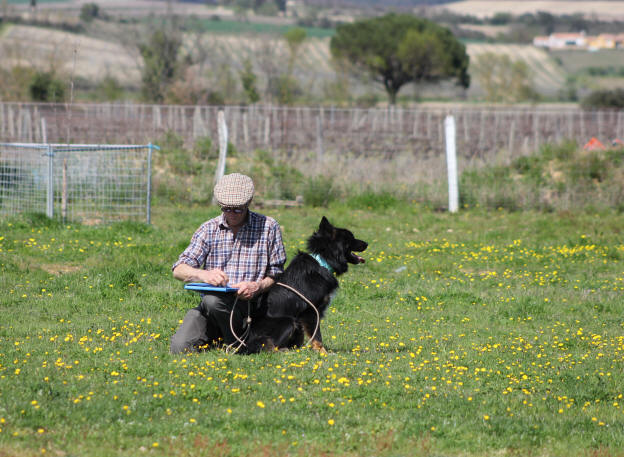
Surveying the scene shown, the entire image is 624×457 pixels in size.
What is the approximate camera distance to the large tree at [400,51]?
210ft

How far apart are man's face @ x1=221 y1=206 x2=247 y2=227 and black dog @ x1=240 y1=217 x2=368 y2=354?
65 centimetres

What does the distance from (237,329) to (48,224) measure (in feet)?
22.6

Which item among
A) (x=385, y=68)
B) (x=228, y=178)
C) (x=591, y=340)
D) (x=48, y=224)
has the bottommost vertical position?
(x=591, y=340)

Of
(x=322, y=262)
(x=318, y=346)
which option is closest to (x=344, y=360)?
(x=318, y=346)

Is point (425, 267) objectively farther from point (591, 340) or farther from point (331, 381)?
point (331, 381)

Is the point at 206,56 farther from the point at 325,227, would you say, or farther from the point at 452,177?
the point at 325,227

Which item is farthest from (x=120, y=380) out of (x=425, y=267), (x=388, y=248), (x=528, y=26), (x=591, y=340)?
(x=528, y=26)

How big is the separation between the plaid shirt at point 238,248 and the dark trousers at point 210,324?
20cm

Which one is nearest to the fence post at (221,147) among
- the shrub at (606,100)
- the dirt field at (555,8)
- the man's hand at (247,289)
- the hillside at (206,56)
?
the hillside at (206,56)

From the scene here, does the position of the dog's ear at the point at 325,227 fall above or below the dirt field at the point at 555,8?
below

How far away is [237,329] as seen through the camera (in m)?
6.33

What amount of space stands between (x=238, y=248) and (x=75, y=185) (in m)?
8.59

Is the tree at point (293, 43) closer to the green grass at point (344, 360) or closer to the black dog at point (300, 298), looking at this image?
the green grass at point (344, 360)

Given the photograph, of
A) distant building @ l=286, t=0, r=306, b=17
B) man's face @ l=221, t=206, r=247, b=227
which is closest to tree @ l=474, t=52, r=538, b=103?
man's face @ l=221, t=206, r=247, b=227
